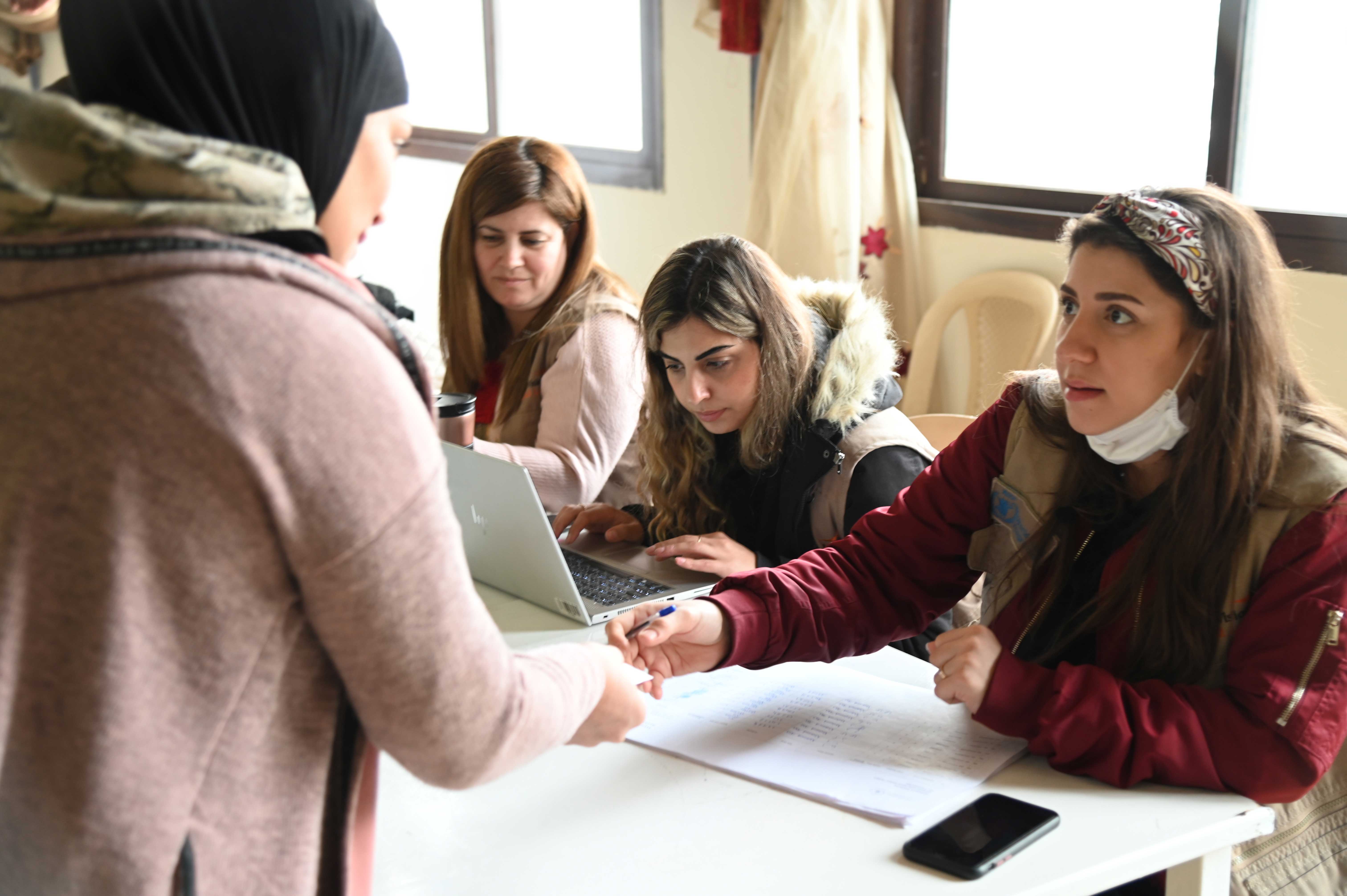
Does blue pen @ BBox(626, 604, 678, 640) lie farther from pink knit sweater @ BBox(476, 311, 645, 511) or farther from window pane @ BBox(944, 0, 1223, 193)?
window pane @ BBox(944, 0, 1223, 193)

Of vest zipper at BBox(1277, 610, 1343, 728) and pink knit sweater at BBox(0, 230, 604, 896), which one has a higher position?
pink knit sweater at BBox(0, 230, 604, 896)

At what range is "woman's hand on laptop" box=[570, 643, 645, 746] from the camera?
87cm

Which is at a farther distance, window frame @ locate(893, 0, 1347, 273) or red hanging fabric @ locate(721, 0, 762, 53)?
red hanging fabric @ locate(721, 0, 762, 53)

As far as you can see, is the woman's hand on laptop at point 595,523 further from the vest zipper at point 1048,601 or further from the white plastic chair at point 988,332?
the white plastic chair at point 988,332

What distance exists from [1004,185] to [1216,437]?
197 cm

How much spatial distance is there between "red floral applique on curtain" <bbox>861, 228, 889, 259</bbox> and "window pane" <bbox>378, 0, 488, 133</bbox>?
2.10 m

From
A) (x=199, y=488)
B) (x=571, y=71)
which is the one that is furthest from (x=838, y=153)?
(x=199, y=488)

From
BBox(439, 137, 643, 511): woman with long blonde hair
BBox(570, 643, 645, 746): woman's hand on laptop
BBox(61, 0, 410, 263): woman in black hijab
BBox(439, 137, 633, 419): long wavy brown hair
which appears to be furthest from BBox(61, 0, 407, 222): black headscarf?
BBox(439, 137, 633, 419): long wavy brown hair

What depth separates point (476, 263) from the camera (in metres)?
2.53

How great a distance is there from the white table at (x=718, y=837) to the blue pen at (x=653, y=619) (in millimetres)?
160

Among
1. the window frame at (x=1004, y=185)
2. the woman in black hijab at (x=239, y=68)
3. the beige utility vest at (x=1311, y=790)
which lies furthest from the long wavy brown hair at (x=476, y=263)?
the woman in black hijab at (x=239, y=68)

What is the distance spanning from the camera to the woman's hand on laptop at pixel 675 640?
4.23 feet

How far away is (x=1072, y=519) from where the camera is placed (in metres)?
1.33

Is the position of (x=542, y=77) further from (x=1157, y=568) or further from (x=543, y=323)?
(x=1157, y=568)
